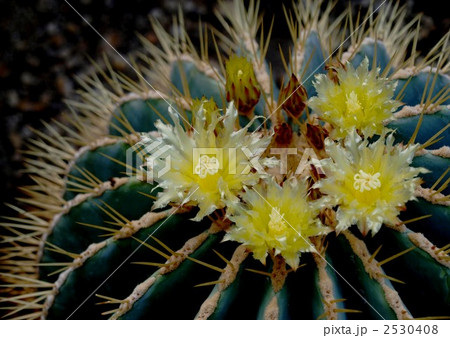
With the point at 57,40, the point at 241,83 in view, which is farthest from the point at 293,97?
the point at 57,40

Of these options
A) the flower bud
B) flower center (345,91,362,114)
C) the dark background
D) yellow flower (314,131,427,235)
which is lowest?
yellow flower (314,131,427,235)

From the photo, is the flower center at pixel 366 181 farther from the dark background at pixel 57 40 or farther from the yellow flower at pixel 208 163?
the dark background at pixel 57 40

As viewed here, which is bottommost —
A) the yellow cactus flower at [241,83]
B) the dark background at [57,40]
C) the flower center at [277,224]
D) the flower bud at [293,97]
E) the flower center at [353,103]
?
the flower center at [277,224]

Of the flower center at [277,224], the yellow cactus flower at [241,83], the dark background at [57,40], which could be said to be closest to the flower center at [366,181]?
the flower center at [277,224]

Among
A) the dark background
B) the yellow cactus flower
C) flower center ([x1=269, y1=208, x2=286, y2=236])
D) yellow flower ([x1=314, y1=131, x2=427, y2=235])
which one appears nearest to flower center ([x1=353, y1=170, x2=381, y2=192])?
yellow flower ([x1=314, y1=131, x2=427, y2=235])

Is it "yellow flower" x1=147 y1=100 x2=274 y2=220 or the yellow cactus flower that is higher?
the yellow cactus flower

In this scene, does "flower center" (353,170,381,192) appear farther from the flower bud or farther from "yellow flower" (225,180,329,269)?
the flower bud
